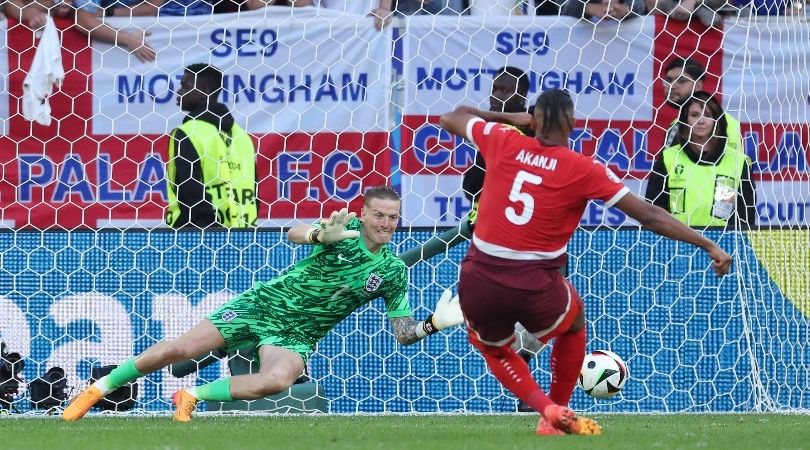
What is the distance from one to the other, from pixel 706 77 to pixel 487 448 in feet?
16.2

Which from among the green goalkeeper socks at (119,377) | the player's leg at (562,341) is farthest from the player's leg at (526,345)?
the green goalkeeper socks at (119,377)

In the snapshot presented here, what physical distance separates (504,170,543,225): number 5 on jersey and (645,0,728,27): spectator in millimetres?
3943

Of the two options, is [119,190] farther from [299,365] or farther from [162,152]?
[299,365]

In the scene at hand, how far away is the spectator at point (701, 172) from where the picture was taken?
9.76 metres

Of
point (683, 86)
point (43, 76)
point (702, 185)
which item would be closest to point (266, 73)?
point (43, 76)

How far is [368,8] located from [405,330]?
312 centimetres

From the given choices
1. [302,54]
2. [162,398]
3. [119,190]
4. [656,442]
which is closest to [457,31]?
[302,54]

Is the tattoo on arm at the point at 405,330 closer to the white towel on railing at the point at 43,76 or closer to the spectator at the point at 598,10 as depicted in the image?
the spectator at the point at 598,10

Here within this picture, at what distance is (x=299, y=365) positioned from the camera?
7758 millimetres

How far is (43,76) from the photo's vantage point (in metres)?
9.76

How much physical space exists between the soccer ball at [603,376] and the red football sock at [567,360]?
0.76m

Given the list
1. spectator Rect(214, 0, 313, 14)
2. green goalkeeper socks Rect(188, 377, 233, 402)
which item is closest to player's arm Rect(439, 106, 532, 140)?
green goalkeeper socks Rect(188, 377, 233, 402)

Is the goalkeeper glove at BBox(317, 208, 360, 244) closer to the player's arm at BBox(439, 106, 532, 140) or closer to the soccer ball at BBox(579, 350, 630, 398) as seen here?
the player's arm at BBox(439, 106, 532, 140)

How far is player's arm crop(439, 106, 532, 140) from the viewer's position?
6820mm
